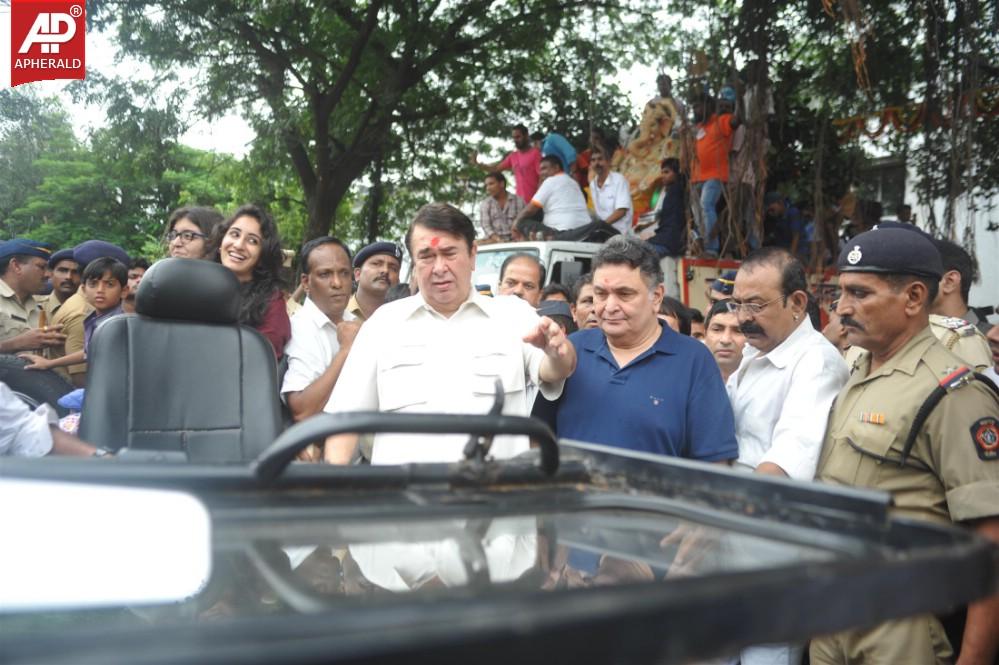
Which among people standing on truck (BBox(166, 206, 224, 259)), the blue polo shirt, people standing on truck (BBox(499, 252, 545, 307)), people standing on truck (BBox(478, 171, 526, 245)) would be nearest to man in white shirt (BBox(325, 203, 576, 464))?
the blue polo shirt

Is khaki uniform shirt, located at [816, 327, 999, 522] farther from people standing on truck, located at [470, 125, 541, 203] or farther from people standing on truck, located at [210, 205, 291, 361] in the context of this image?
people standing on truck, located at [470, 125, 541, 203]

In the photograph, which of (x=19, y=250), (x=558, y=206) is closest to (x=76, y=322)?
(x=19, y=250)

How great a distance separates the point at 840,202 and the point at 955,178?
2.94 metres

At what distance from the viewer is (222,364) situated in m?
3.49

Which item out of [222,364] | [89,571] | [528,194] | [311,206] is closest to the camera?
[89,571]

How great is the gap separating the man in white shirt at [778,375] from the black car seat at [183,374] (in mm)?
1854

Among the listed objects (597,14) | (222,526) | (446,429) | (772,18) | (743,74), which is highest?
(597,14)

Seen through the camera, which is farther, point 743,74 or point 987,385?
point 743,74

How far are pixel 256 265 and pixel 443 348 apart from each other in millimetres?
1602

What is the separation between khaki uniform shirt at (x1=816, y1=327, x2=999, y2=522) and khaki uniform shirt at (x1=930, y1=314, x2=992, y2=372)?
667 millimetres

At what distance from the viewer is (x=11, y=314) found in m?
6.60

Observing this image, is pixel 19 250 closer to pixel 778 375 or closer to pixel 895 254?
pixel 778 375

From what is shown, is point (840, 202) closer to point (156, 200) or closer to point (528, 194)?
point (528, 194)

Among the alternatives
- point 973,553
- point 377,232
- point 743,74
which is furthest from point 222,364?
point 377,232
